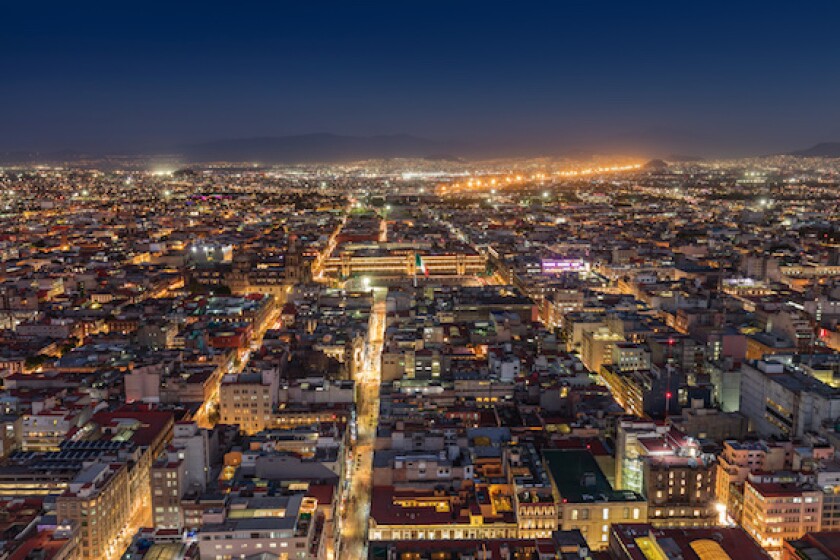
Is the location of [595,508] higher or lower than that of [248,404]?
lower

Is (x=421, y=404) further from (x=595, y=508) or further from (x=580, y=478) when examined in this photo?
(x=595, y=508)

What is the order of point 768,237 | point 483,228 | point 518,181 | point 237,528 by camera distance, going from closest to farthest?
point 237,528
point 768,237
point 483,228
point 518,181

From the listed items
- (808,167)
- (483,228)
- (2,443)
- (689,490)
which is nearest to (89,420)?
(2,443)

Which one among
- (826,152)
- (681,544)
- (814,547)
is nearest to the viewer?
(681,544)

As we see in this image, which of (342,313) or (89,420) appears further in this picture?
(342,313)

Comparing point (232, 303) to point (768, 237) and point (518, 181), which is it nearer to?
point (768, 237)

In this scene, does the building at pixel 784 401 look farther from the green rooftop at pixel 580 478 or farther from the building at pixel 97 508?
the building at pixel 97 508

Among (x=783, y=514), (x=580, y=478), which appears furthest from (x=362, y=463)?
(x=783, y=514)

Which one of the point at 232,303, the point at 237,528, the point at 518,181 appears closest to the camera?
the point at 237,528

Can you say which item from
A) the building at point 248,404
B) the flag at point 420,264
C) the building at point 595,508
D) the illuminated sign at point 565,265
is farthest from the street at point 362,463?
the illuminated sign at point 565,265

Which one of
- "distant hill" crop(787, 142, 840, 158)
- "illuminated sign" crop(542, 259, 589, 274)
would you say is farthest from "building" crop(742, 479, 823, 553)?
"distant hill" crop(787, 142, 840, 158)
